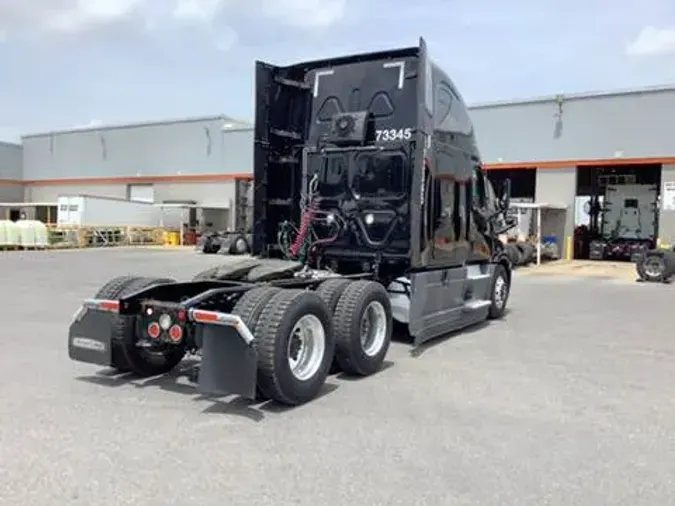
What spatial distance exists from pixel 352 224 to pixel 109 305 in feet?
12.6

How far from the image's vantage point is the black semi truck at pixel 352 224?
21.0 ft

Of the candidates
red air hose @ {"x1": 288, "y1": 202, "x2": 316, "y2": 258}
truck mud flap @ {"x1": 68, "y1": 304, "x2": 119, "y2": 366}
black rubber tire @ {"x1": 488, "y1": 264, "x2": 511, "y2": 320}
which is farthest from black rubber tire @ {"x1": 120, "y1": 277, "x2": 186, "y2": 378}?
black rubber tire @ {"x1": 488, "y1": 264, "x2": 511, "y2": 320}

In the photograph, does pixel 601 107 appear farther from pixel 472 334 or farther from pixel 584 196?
pixel 472 334

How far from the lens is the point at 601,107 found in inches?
1177

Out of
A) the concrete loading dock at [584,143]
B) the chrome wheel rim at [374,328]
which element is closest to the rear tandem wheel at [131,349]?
the chrome wheel rim at [374,328]

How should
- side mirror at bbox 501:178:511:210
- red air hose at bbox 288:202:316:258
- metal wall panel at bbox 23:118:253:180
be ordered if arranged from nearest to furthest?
1. red air hose at bbox 288:202:316:258
2. side mirror at bbox 501:178:511:210
3. metal wall panel at bbox 23:118:253:180

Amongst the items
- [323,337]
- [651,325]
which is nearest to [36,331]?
[323,337]

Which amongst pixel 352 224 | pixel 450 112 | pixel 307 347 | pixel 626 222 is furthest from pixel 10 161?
pixel 307 347

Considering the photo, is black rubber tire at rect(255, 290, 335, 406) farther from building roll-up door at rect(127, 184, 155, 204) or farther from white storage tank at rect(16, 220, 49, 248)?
building roll-up door at rect(127, 184, 155, 204)

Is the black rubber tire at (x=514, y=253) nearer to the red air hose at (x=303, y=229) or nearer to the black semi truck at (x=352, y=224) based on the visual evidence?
the black semi truck at (x=352, y=224)

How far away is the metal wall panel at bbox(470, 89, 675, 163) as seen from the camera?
94.3 ft

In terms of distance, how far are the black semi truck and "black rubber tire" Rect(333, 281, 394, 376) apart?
0.6 inches

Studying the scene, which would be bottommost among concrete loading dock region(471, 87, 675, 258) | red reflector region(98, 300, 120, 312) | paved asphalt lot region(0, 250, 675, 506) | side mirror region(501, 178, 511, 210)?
paved asphalt lot region(0, 250, 675, 506)

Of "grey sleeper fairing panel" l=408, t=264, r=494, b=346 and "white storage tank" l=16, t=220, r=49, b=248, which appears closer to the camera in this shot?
"grey sleeper fairing panel" l=408, t=264, r=494, b=346
